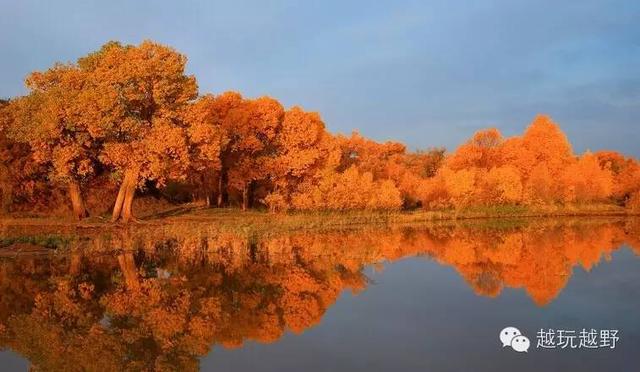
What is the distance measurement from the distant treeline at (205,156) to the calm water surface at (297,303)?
22.9 ft

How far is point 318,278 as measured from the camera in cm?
1795

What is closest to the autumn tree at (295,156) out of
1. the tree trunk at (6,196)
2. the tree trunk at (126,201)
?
the tree trunk at (126,201)

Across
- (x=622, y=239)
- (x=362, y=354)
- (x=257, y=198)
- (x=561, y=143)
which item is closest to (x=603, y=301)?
(x=362, y=354)

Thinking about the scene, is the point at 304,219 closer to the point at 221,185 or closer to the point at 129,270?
the point at 221,185

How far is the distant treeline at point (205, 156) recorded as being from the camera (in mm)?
31312

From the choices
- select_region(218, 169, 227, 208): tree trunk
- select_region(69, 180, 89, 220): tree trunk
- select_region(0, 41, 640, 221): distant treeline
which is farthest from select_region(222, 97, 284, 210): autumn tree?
select_region(69, 180, 89, 220): tree trunk

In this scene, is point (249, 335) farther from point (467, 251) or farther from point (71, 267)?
point (467, 251)

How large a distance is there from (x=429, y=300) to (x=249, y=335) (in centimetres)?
555

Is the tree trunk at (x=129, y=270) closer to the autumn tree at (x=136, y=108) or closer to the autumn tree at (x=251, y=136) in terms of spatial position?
the autumn tree at (x=136, y=108)

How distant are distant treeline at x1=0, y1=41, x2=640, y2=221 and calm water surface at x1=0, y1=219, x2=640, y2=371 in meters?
6.97

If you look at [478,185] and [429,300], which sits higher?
[478,185]

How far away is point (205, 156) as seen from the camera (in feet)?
112

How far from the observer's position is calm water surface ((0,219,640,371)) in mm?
10398

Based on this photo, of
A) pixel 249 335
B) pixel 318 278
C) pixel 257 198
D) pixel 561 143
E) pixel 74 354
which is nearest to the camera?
pixel 74 354
